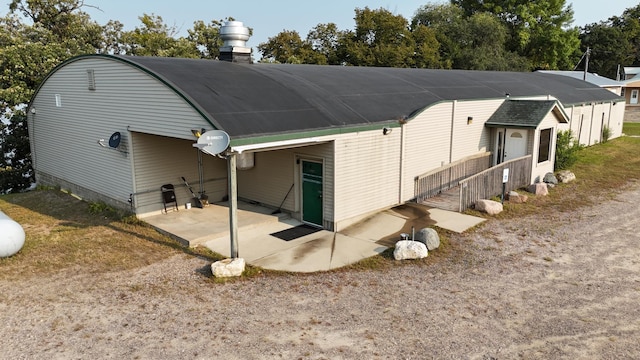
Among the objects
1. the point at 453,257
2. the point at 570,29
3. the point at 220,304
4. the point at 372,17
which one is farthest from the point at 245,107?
the point at 570,29

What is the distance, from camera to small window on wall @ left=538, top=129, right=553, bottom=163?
18.3 metres

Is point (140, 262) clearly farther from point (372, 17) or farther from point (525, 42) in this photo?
point (525, 42)

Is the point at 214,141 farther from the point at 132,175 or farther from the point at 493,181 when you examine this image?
the point at 493,181

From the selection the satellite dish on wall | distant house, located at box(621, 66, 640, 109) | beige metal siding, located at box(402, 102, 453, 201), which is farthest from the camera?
distant house, located at box(621, 66, 640, 109)

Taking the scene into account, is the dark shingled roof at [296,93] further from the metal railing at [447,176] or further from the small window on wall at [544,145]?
the small window on wall at [544,145]

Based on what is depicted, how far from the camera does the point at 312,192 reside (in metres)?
13.9

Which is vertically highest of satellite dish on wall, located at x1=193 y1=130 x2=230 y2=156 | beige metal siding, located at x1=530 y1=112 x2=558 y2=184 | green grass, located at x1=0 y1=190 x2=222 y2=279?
satellite dish on wall, located at x1=193 y1=130 x2=230 y2=156

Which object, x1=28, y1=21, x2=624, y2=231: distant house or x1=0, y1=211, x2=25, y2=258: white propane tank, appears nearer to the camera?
x1=0, y1=211, x2=25, y2=258: white propane tank

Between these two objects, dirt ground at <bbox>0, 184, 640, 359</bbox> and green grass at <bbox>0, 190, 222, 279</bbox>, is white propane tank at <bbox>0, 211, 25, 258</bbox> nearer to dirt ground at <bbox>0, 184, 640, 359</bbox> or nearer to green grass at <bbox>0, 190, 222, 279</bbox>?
green grass at <bbox>0, 190, 222, 279</bbox>

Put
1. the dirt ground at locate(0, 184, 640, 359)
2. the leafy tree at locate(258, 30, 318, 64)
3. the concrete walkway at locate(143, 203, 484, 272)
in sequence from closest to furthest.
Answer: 1. the dirt ground at locate(0, 184, 640, 359)
2. the concrete walkway at locate(143, 203, 484, 272)
3. the leafy tree at locate(258, 30, 318, 64)

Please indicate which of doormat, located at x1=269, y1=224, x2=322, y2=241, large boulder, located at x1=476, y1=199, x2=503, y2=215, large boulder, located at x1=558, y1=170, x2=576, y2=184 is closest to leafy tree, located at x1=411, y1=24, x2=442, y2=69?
large boulder, located at x1=558, y1=170, x2=576, y2=184

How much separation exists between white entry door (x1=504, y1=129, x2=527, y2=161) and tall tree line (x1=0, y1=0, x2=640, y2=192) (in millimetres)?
21960

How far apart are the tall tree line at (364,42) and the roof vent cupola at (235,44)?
37.6ft

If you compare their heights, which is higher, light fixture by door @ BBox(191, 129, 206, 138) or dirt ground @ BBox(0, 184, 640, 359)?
light fixture by door @ BBox(191, 129, 206, 138)
